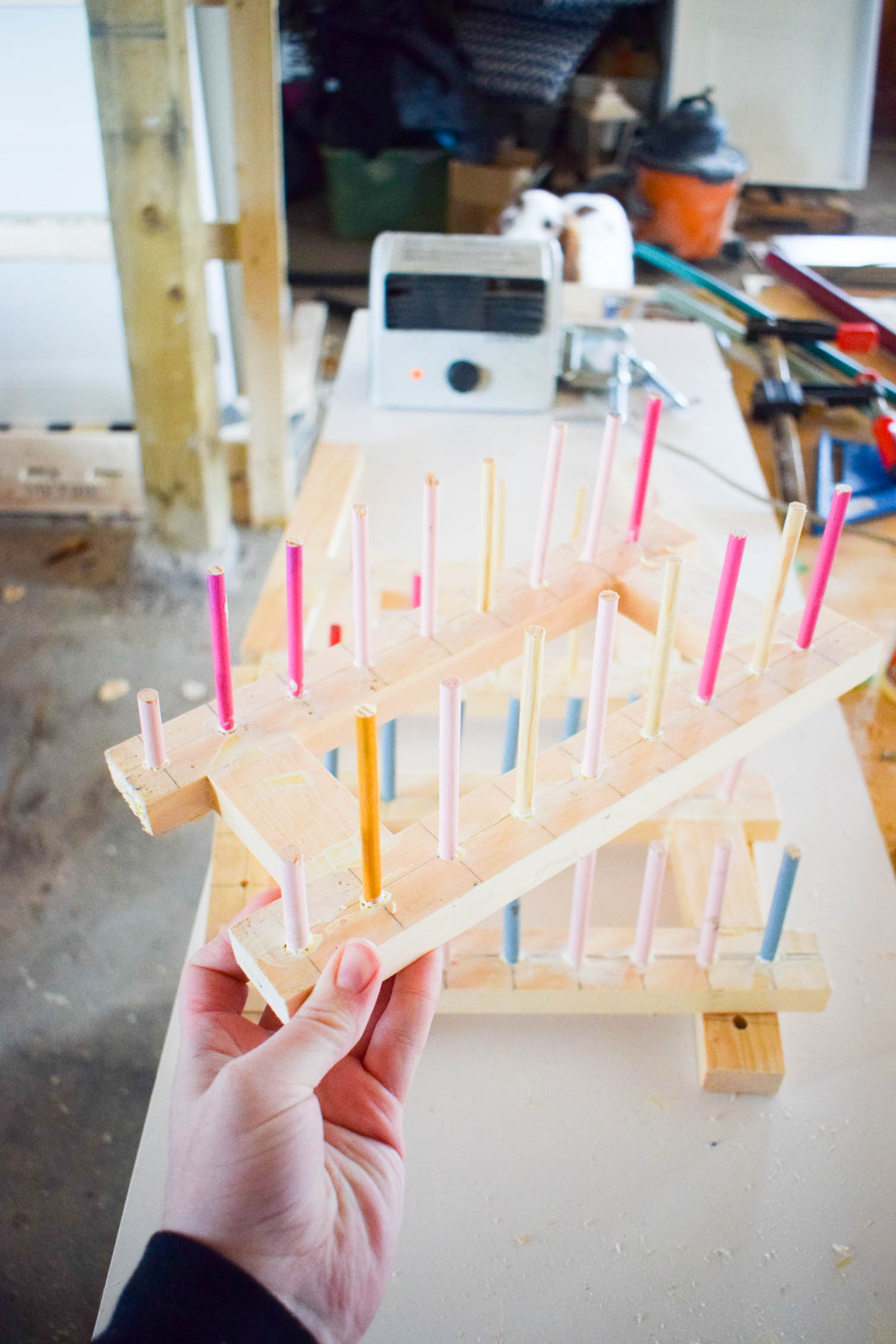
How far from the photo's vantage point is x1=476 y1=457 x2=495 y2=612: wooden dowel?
847 mm

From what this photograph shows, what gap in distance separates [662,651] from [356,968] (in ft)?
1.00

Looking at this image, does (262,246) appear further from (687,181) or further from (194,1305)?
(687,181)

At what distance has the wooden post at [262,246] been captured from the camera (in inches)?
69.2

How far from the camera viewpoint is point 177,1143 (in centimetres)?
68

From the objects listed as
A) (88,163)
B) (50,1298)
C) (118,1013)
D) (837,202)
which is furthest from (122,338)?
(837,202)

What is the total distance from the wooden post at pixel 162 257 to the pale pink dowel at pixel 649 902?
1.46 metres

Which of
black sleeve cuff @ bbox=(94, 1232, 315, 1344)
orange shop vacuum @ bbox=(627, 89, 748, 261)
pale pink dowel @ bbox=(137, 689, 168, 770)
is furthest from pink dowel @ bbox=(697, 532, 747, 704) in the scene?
orange shop vacuum @ bbox=(627, 89, 748, 261)

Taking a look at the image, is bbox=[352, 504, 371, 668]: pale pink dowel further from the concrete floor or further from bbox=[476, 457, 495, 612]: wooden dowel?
the concrete floor

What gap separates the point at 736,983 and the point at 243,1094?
459 mm

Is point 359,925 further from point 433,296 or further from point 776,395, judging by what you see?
point 776,395

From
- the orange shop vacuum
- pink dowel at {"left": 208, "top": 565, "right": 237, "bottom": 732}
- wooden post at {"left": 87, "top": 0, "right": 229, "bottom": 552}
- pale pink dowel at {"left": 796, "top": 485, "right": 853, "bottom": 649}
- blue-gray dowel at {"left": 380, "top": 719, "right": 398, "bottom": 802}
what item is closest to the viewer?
pink dowel at {"left": 208, "top": 565, "right": 237, "bottom": 732}

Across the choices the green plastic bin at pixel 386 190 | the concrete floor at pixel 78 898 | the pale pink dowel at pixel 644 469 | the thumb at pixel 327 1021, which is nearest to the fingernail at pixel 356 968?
the thumb at pixel 327 1021

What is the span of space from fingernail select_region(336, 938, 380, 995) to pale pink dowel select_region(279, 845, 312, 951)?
0.03 meters

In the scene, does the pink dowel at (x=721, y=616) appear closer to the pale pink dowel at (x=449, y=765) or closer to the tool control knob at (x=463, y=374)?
the pale pink dowel at (x=449, y=765)
